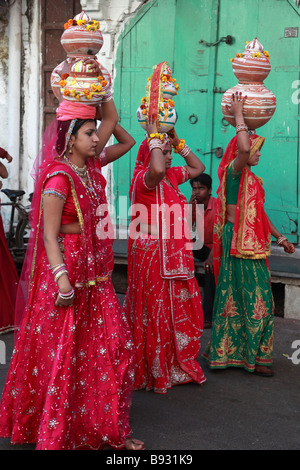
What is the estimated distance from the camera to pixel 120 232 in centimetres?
917

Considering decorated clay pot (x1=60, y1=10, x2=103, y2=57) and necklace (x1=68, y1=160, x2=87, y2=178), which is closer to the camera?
necklace (x1=68, y1=160, x2=87, y2=178)

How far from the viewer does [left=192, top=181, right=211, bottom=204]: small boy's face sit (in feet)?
22.3

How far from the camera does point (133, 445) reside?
3959 millimetres

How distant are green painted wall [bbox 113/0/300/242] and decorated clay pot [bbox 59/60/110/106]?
14.2 ft

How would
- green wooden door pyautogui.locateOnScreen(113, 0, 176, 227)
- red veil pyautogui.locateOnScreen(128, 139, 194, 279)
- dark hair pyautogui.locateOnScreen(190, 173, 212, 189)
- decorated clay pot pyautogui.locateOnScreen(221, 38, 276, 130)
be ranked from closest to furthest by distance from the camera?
red veil pyautogui.locateOnScreen(128, 139, 194, 279)
decorated clay pot pyautogui.locateOnScreen(221, 38, 276, 130)
dark hair pyautogui.locateOnScreen(190, 173, 212, 189)
green wooden door pyautogui.locateOnScreen(113, 0, 176, 227)

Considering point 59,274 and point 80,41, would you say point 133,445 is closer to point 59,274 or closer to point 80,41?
point 59,274

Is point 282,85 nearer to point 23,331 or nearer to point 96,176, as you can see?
point 96,176

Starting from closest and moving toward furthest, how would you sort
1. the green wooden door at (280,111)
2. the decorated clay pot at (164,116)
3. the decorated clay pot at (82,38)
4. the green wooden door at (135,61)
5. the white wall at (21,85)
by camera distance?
the decorated clay pot at (82,38) → the decorated clay pot at (164,116) → the green wooden door at (280,111) → the green wooden door at (135,61) → the white wall at (21,85)

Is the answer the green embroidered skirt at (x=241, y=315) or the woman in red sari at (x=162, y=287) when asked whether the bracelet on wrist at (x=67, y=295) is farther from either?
the green embroidered skirt at (x=241, y=315)

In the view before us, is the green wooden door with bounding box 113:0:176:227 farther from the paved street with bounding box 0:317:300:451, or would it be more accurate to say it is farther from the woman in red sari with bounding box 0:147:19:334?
the paved street with bounding box 0:317:300:451

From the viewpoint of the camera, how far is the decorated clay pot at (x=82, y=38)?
4.47m

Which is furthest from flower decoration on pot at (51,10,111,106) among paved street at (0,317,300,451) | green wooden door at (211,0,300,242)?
green wooden door at (211,0,300,242)

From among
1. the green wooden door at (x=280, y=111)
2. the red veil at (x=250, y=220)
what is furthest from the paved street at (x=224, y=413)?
the green wooden door at (x=280, y=111)

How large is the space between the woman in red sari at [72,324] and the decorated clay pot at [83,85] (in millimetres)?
57
